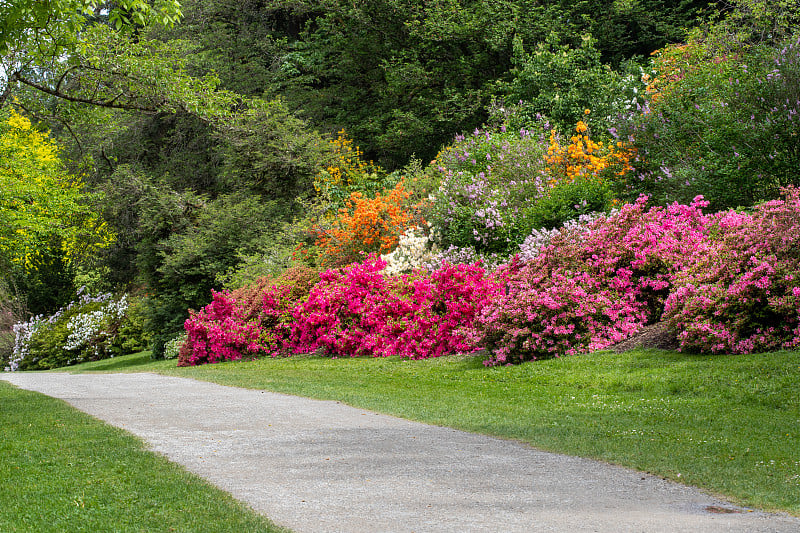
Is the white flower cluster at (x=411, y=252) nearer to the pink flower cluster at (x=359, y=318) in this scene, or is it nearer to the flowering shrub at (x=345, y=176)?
the pink flower cluster at (x=359, y=318)

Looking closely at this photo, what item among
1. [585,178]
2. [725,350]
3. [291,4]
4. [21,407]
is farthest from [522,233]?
[291,4]

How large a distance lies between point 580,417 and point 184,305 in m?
16.6

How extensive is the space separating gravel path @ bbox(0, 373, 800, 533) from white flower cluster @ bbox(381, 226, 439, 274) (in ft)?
27.0

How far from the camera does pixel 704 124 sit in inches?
546

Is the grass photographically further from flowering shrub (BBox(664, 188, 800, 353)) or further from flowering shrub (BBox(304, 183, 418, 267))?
flowering shrub (BBox(304, 183, 418, 267))

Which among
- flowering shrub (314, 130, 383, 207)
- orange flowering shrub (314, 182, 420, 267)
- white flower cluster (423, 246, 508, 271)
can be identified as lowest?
white flower cluster (423, 246, 508, 271)

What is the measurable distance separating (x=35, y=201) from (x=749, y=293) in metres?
25.0

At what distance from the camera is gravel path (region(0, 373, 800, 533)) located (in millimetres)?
4531

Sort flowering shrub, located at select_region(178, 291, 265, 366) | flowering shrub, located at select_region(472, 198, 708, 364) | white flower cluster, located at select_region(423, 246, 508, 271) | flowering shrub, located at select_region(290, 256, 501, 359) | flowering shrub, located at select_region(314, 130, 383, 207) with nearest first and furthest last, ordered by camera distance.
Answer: flowering shrub, located at select_region(472, 198, 708, 364) → flowering shrub, located at select_region(290, 256, 501, 359) → white flower cluster, located at select_region(423, 246, 508, 271) → flowering shrub, located at select_region(178, 291, 265, 366) → flowering shrub, located at select_region(314, 130, 383, 207)

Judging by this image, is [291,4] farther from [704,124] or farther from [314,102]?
[704,124]

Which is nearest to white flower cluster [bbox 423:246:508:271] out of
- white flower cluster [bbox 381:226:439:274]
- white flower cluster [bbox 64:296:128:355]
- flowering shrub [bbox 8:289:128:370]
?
white flower cluster [bbox 381:226:439:274]

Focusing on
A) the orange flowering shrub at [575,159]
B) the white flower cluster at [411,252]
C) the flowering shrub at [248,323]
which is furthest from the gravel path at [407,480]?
the orange flowering shrub at [575,159]

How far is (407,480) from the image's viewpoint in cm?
554

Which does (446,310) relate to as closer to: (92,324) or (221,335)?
(221,335)
